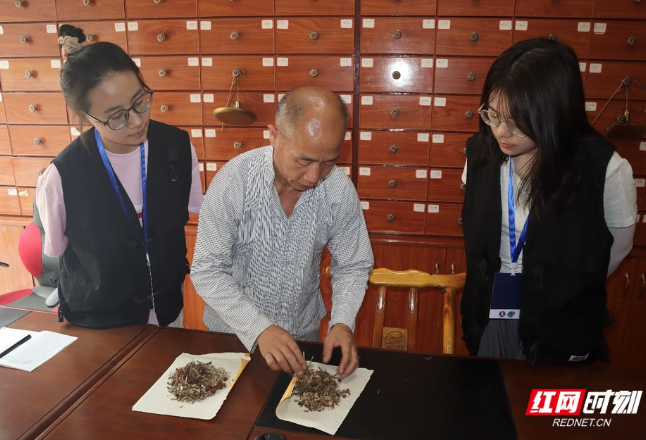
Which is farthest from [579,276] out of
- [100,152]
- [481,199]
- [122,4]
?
[122,4]

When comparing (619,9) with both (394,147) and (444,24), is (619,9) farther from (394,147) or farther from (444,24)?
(394,147)

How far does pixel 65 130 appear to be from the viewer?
11.3 feet

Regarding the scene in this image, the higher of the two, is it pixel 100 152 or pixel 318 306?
pixel 100 152

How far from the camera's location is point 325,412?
1.19 meters

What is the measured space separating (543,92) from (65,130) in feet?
10.7

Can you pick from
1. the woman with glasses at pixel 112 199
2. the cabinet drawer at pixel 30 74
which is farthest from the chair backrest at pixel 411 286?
the cabinet drawer at pixel 30 74

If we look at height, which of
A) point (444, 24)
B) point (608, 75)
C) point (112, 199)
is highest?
point (444, 24)

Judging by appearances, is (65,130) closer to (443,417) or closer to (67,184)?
(67,184)

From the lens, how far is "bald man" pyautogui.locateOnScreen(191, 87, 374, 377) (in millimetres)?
1256

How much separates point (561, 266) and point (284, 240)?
0.88 metres

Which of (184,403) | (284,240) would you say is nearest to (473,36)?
(284,240)

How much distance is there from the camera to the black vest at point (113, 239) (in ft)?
5.38

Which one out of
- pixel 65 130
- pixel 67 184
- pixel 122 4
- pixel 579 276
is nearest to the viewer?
pixel 579 276

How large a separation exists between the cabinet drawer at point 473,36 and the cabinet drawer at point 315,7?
23.0 inches
